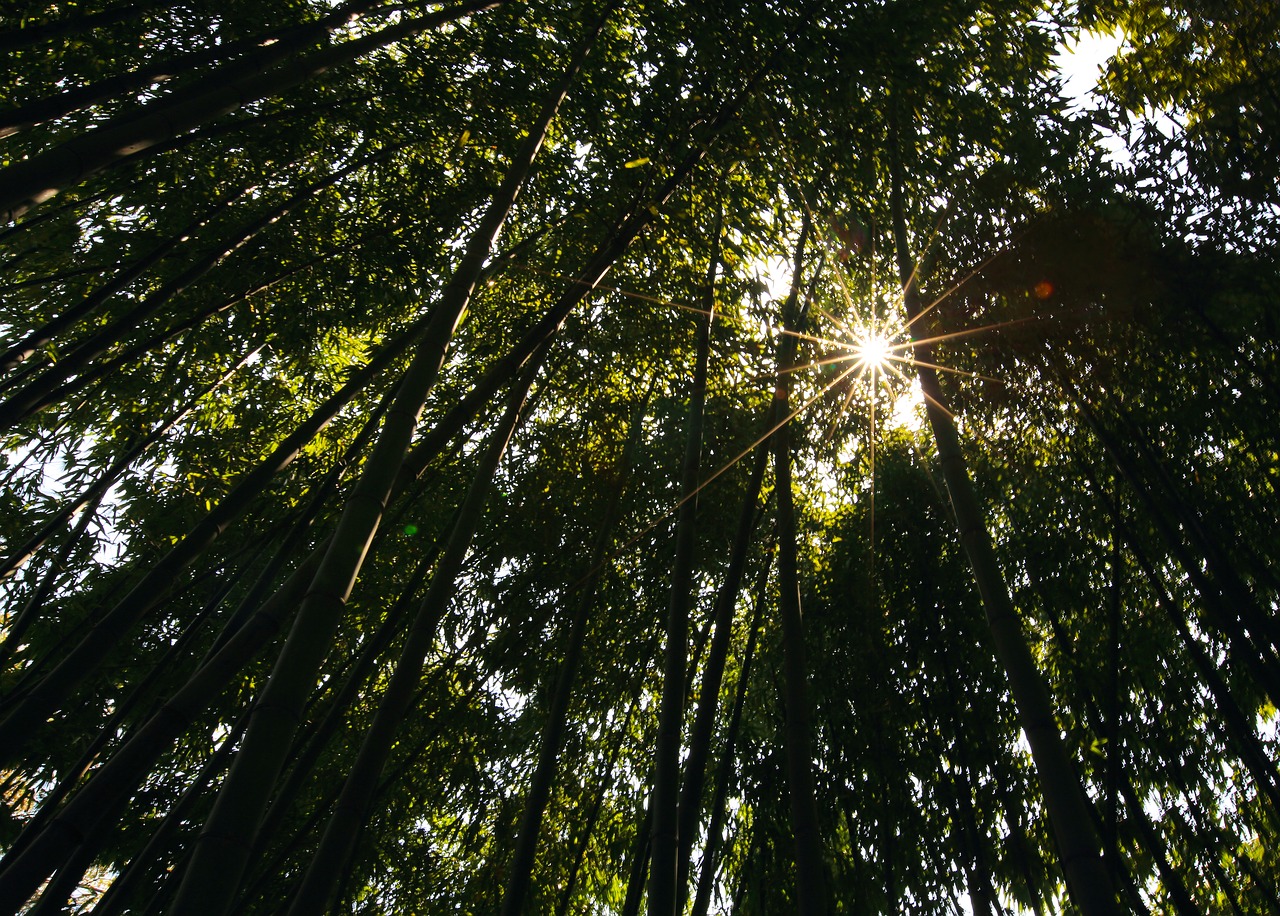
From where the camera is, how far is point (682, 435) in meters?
5.00

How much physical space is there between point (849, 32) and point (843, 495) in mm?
3052

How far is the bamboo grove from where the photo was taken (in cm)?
316

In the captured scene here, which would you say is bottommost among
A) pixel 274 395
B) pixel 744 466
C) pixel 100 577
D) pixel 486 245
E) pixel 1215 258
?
pixel 486 245

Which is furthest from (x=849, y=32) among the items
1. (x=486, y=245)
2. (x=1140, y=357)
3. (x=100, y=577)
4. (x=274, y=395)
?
(x=100, y=577)

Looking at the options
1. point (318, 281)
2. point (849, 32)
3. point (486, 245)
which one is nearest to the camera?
point (486, 245)

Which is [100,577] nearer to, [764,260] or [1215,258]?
[764,260]

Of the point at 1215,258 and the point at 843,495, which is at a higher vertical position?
the point at 843,495

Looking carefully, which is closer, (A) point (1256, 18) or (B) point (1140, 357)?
(A) point (1256, 18)

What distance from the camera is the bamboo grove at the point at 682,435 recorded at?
3.16 metres

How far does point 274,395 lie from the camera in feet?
17.6

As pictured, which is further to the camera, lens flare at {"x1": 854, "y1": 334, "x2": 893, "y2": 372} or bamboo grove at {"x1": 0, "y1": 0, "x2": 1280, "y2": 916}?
lens flare at {"x1": 854, "y1": 334, "x2": 893, "y2": 372}

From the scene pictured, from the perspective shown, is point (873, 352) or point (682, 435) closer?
point (873, 352)

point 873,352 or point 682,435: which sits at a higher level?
point 873,352

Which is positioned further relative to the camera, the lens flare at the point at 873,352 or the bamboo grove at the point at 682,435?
the lens flare at the point at 873,352
